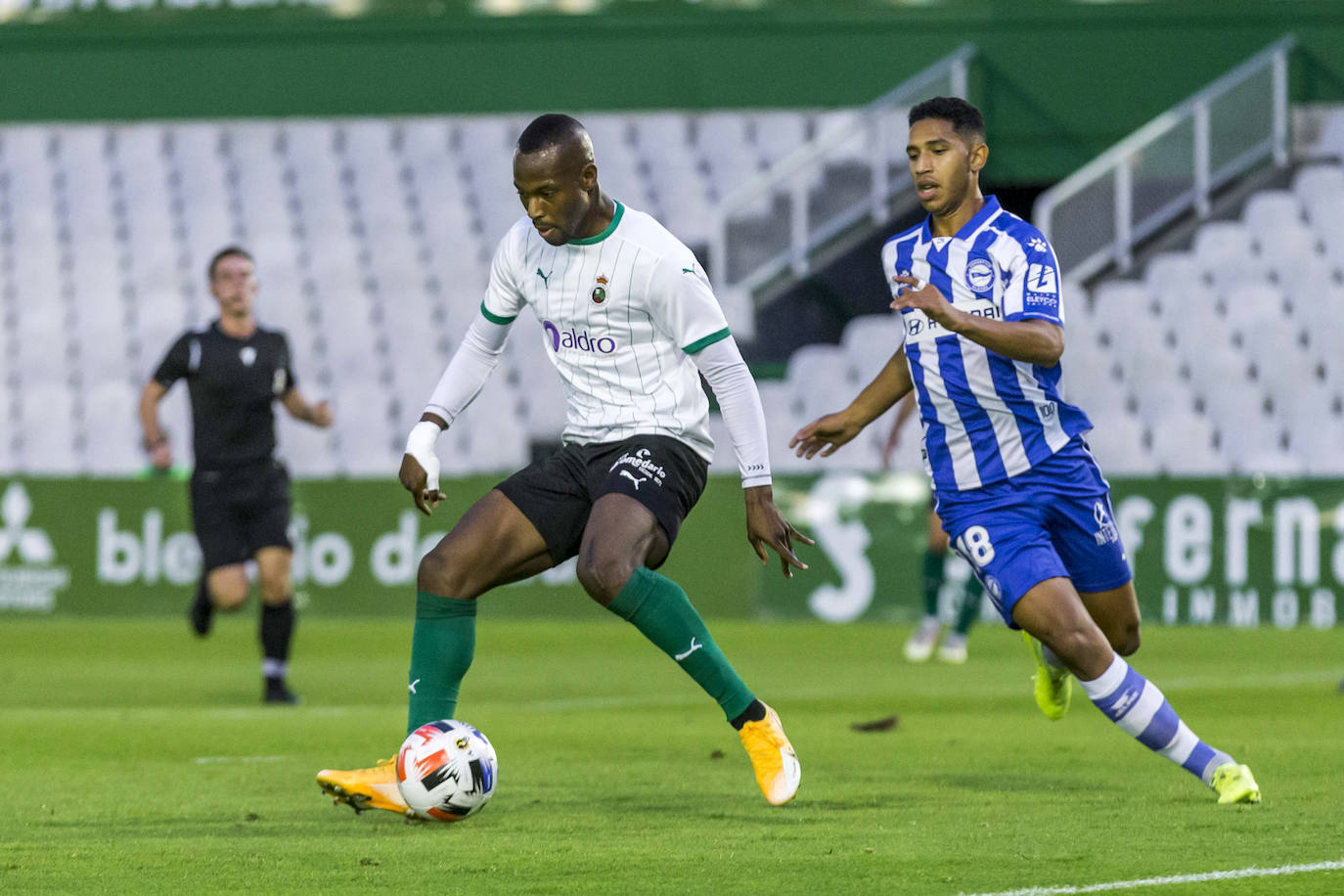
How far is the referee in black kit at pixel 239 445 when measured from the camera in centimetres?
965

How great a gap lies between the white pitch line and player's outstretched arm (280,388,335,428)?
5.79 m

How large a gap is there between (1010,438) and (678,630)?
1.16m

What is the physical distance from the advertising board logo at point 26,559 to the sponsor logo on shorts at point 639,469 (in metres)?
11.3

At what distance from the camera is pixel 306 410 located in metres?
9.79

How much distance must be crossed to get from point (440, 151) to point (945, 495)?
654 inches

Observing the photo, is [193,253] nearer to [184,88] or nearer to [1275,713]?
[184,88]

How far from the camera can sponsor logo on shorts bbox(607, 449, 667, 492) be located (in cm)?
568

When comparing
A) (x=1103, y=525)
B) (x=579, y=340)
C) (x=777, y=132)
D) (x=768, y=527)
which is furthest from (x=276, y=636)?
(x=777, y=132)

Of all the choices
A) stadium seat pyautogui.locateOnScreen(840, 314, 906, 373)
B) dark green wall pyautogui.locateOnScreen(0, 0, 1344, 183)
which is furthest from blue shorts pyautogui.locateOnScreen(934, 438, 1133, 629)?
dark green wall pyautogui.locateOnScreen(0, 0, 1344, 183)

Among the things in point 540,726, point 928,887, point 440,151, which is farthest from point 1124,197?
point 928,887

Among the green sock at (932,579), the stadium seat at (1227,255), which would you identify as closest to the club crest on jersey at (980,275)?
the green sock at (932,579)

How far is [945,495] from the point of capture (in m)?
5.99

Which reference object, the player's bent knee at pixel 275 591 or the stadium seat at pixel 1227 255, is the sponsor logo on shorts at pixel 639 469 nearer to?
the player's bent knee at pixel 275 591

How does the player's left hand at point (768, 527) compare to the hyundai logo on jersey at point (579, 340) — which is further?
the hyundai logo on jersey at point (579, 340)
